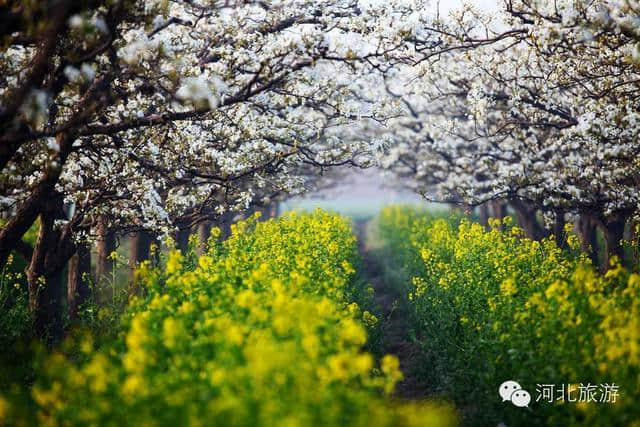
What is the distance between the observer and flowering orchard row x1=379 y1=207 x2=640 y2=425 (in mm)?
7027

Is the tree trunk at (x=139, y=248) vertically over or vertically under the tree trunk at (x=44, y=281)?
over

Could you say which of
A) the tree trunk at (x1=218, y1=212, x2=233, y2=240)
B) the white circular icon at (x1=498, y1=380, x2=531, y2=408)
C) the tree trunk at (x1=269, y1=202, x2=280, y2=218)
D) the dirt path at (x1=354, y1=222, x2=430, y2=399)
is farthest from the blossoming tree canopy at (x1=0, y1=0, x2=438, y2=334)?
the tree trunk at (x1=269, y1=202, x2=280, y2=218)

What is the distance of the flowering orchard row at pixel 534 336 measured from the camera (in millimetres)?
7027

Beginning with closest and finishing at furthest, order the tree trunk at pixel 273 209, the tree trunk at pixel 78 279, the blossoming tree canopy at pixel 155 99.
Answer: the blossoming tree canopy at pixel 155 99, the tree trunk at pixel 78 279, the tree trunk at pixel 273 209

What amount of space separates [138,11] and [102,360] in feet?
16.6

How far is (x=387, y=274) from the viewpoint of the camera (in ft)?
70.5

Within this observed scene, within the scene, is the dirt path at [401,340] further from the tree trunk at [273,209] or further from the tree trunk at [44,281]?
the tree trunk at [273,209]

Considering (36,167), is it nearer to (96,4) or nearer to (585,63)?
(96,4)

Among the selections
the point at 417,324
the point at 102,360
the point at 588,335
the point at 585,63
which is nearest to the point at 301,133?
the point at 417,324

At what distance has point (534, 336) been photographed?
819 cm

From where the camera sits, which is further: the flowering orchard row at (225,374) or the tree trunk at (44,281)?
the tree trunk at (44,281)

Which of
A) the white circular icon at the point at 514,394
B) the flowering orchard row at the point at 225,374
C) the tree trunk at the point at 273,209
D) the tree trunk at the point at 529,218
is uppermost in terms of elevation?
the tree trunk at the point at 273,209

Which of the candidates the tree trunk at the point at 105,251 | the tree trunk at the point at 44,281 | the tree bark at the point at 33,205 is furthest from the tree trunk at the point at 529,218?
the tree bark at the point at 33,205

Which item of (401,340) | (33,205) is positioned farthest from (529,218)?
(33,205)
